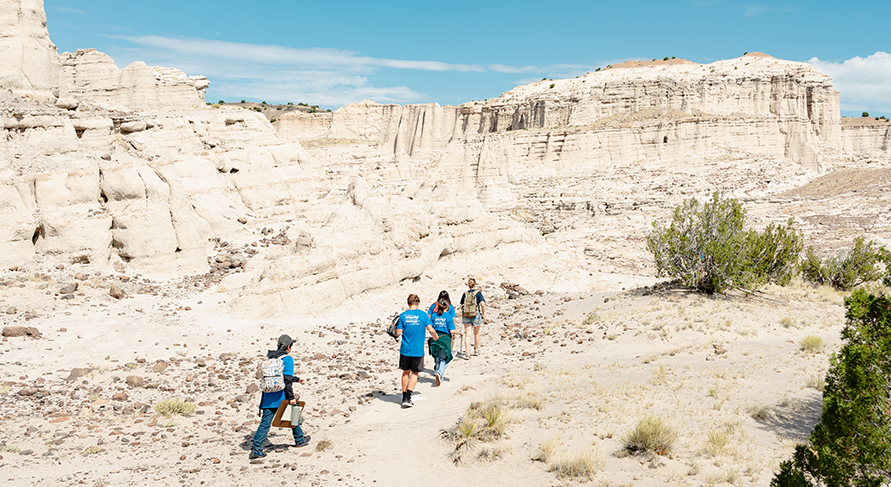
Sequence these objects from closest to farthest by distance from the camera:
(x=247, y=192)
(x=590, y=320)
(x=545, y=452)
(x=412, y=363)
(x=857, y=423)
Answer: (x=857, y=423) → (x=545, y=452) → (x=412, y=363) → (x=590, y=320) → (x=247, y=192)

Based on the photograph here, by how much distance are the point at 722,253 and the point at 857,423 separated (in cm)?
867

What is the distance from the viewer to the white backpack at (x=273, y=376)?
6.39 m

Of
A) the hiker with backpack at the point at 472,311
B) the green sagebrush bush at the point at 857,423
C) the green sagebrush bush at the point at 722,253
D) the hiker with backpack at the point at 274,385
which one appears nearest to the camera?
the green sagebrush bush at the point at 857,423

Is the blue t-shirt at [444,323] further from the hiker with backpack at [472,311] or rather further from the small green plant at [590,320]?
the small green plant at [590,320]

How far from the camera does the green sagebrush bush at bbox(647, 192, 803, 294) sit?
40.6ft

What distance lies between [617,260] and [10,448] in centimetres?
2133

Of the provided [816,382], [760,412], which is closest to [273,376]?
[760,412]

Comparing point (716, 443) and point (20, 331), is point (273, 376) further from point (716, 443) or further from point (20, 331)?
point (20, 331)

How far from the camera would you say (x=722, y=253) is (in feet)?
40.0

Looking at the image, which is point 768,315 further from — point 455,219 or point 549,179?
point 549,179

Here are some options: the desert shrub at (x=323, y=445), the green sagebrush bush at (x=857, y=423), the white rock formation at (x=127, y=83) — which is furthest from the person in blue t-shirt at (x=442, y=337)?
the white rock formation at (x=127, y=83)

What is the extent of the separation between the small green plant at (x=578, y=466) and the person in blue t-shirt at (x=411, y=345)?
2.94 m

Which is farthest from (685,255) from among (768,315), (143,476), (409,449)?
(143,476)

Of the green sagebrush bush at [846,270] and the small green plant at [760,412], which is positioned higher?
the green sagebrush bush at [846,270]
